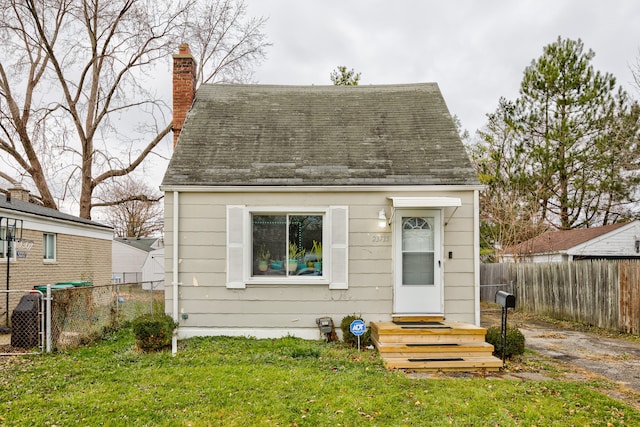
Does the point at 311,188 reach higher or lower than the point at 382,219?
higher

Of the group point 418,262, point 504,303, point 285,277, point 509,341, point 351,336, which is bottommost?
point 351,336

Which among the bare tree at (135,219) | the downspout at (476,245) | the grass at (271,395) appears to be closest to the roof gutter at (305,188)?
the downspout at (476,245)

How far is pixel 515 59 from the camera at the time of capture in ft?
67.4

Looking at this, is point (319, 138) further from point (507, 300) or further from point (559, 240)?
point (559, 240)

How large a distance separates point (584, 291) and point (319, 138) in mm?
7604

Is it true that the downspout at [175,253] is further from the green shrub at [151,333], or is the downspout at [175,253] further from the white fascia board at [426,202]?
the white fascia board at [426,202]

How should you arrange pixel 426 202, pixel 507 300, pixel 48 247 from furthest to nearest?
pixel 48 247 → pixel 426 202 → pixel 507 300

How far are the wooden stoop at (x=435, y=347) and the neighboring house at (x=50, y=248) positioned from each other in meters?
9.66

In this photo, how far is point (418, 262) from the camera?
26.6ft

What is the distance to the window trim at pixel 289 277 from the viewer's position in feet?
26.4

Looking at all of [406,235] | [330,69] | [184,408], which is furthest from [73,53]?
[184,408]

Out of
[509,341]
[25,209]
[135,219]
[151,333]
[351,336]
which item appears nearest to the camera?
[509,341]

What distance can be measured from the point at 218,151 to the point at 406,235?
4.06 meters

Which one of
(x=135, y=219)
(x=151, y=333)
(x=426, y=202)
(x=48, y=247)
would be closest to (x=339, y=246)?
(x=426, y=202)
